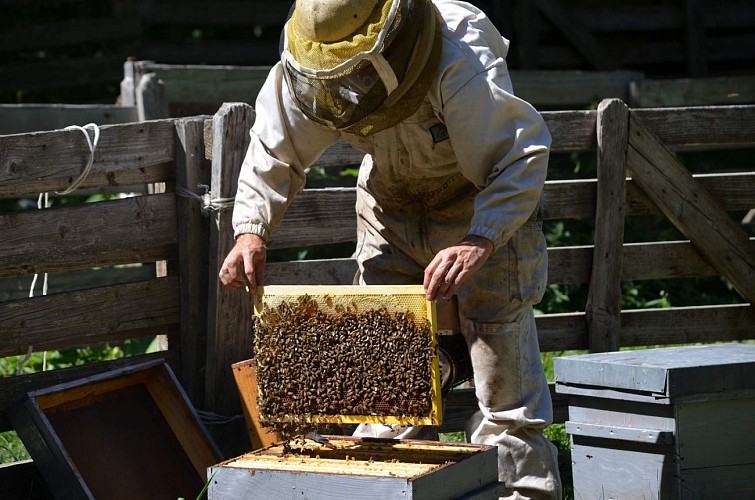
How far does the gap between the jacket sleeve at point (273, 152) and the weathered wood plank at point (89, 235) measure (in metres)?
0.68

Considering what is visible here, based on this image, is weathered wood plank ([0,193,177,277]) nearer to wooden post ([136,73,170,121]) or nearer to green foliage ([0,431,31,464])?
green foliage ([0,431,31,464])

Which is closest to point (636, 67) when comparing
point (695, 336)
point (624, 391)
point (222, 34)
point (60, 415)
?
point (222, 34)

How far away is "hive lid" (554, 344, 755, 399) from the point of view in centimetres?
356

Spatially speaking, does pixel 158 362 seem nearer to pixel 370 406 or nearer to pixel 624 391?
pixel 370 406

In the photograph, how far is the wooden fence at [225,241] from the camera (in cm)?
394

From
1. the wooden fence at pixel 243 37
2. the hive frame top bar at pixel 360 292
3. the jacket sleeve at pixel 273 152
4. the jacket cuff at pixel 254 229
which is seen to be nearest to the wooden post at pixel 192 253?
the jacket sleeve at pixel 273 152

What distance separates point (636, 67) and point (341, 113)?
6835mm

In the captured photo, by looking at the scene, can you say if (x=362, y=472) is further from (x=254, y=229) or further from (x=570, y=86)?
(x=570, y=86)

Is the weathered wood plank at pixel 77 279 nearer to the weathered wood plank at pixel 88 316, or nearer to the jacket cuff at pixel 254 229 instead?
the weathered wood plank at pixel 88 316

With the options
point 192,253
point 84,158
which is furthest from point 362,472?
point 84,158

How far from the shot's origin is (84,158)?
4004 millimetres

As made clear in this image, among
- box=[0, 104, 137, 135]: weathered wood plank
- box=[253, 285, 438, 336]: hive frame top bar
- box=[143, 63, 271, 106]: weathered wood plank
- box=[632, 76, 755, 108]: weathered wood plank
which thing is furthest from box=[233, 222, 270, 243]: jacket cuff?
box=[632, 76, 755, 108]: weathered wood plank

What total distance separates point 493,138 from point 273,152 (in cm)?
77

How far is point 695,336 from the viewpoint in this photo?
528 centimetres
